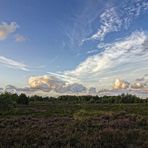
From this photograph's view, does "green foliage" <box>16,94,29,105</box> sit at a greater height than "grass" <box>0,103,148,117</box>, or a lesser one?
greater

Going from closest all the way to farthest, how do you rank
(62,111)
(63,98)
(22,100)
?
(62,111), (22,100), (63,98)

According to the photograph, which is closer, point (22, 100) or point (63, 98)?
point (22, 100)

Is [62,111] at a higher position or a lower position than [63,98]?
lower

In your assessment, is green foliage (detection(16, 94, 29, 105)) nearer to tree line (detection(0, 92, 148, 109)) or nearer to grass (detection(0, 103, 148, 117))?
tree line (detection(0, 92, 148, 109))

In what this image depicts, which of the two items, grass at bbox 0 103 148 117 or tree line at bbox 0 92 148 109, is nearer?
grass at bbox 0 103 148 117

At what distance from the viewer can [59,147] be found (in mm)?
12164

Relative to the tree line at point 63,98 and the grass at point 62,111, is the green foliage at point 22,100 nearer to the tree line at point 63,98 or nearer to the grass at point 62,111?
the tree line at point 63,98

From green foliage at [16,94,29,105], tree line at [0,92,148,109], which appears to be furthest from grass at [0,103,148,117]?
green foliage at [16,94,29,105]

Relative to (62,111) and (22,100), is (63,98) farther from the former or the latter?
(62,111)

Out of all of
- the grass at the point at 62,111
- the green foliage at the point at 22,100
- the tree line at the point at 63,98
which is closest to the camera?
the grass at the point at 62,111

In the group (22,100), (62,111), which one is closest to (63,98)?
(22,100)

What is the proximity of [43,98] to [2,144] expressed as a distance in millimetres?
157622

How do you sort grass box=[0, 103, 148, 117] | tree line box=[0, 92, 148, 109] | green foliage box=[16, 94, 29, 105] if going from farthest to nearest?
green foliage box=[16, 94, 29, 105], tree line box=[0, 92, 148, 109], grass box=[0, 103, 148, 117]

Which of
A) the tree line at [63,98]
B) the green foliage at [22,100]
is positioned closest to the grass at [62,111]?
the tree line at [63,98]
